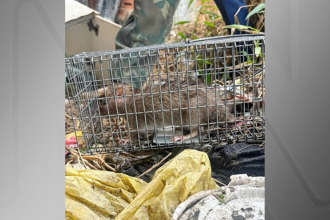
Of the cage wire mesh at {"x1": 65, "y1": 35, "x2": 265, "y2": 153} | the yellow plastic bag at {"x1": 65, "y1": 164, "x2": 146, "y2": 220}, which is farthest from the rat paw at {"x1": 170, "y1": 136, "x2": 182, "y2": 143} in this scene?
the yellow plastic bag at {"x1": 65, "y1": 164, "x2": 146, "y2": 220}

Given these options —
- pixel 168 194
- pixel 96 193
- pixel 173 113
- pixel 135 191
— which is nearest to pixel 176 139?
pixel 173 113

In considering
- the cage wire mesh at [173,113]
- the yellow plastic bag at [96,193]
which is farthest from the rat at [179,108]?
the yellow plastic bag at [96,193]

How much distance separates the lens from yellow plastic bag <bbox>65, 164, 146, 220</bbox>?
5.95 ft

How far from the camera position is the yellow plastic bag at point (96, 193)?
5.95ft

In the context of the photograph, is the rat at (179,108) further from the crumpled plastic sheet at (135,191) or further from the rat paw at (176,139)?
the crumpled plastic sheet at (135,191)

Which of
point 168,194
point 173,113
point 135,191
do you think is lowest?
point 135,191

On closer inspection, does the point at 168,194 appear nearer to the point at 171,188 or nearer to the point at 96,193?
the point at 171,188

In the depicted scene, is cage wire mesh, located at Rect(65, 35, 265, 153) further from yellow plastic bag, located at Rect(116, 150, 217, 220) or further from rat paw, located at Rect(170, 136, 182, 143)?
yellow plastic bag, located at Rect(116, 150, 217, 220)

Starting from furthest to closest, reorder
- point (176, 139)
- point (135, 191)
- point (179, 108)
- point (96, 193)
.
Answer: point (176, 139)
point (179, 108)
point (135, 191)
point (96, 193)

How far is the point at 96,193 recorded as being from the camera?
77.6 inches

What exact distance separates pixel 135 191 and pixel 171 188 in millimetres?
371
